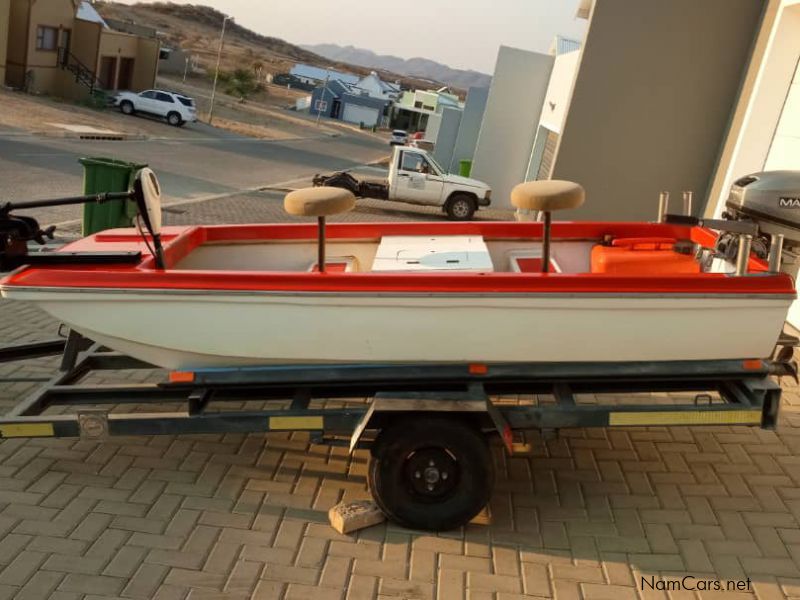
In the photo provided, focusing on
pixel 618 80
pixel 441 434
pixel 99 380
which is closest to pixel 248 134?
pixel 618 80

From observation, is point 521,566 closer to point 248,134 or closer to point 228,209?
point 228,209

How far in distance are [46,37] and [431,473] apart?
35639 mm

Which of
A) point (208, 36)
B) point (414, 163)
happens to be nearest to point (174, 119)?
point (414, 163)

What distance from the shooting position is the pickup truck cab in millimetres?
18328

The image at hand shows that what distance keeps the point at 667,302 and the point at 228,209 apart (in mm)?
12643

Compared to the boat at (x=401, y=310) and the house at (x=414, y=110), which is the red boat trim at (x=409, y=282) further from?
the house at (x=414, y=110)

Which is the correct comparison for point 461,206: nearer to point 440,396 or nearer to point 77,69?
point 440,396

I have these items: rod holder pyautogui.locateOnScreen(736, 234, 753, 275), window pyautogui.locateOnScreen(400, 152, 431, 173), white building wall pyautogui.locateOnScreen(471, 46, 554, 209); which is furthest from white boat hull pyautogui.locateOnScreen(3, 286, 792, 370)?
white building wall pyautogui.locateOnScreen(471, 46, 554, 209)

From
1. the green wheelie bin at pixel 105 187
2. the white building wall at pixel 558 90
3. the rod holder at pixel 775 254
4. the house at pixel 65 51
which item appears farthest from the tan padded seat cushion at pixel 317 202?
the house at pixel 65 51

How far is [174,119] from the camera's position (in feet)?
113

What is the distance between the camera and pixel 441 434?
13.4ft

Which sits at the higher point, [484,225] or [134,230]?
[484,225]

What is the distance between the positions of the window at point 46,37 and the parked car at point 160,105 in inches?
132

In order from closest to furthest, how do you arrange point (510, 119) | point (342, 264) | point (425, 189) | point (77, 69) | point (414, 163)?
point (342, 264), point (425, 189), point (414, 163), point (510, 119), point (77, 69)
